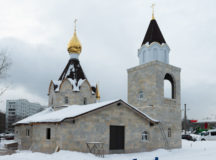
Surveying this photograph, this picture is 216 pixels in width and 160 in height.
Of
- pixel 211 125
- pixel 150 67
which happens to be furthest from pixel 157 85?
pixel 211 125

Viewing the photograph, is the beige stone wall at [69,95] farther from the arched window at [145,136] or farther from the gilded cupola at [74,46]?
the arched window at [145,136]

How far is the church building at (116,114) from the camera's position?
765 inches

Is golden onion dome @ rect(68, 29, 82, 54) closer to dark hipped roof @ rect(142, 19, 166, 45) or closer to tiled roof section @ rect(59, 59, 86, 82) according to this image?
tiled roof section @ rect(59, 59, 86, 82)

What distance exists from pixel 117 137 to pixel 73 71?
39.9ft

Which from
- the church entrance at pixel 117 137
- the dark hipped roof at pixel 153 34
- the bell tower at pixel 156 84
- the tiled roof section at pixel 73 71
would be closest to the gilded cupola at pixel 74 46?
the tiled roof section at pixel 73 71

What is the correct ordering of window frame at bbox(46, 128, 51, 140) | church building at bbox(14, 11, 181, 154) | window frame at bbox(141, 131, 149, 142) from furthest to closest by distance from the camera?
1. window frame at bbox(141, 131, 149, 142)
2. window frame at bbox(46, 128, 51, 140)
3. church building at bbox(14, 11, 181, 154)

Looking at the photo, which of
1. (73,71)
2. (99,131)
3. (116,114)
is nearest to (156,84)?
(116,114)

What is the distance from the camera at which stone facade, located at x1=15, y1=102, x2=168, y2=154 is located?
1889 cm

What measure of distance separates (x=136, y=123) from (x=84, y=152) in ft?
18.6

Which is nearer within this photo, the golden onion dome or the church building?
the church building

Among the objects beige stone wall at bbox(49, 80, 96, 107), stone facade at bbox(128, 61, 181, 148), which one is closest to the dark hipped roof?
stone facade at bbox(128, 61, 181, 148)

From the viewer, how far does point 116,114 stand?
69.3ft

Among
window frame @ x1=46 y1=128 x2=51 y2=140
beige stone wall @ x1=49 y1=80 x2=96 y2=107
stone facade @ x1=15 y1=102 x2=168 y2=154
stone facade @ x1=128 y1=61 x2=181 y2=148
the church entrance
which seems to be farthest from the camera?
beige stone wall @ x1=49 y1=80 x2=96 y2=107

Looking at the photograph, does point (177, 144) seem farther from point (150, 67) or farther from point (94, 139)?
point (94, 139)
